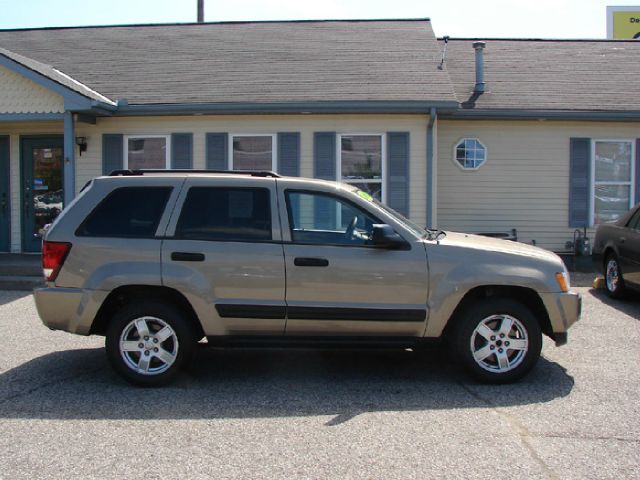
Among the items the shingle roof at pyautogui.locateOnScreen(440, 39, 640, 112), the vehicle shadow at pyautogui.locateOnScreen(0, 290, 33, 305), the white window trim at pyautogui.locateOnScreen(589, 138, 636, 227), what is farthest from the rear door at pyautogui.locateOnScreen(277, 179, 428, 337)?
the white window trim at pyautogui.locateOnScreen(589, 138, 636, 227)

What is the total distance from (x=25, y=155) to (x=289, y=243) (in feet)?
29.9

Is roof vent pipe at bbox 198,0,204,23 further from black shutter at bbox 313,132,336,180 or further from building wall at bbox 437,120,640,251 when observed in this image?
building wall at bbox 437,120,640,251

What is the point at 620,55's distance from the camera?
15172 mm

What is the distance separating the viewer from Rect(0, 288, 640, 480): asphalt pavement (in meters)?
4.01

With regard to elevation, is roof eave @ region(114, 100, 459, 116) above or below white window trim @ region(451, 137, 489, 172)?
above

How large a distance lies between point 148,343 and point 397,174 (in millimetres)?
6959

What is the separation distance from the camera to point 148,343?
5551mm

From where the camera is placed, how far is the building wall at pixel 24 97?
10984mm

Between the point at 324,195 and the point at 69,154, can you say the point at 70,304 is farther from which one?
the point at 69,154

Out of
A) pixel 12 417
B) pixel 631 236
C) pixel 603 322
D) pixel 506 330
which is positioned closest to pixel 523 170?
pixel 631 236

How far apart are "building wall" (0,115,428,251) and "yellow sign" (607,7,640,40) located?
76.2 feet

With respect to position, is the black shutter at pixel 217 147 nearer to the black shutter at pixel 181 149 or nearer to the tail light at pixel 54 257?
the black shutter at pixel 181 149

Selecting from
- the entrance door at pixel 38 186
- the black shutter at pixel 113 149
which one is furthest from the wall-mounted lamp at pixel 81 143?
the entrance door at pixel 38 186

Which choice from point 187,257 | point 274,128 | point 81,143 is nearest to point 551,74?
point 274,128
